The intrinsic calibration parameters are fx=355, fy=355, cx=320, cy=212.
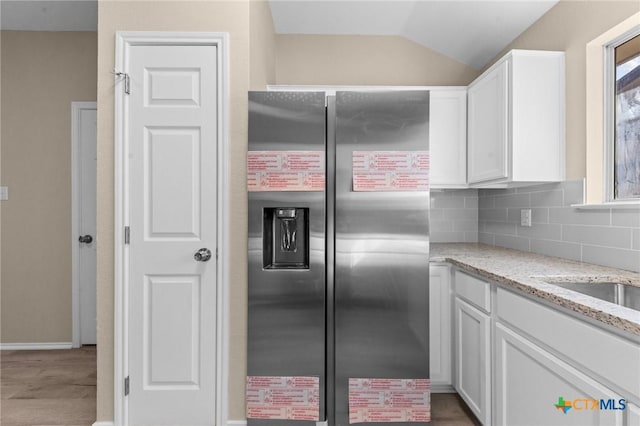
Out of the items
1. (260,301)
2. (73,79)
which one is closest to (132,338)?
(260,301)

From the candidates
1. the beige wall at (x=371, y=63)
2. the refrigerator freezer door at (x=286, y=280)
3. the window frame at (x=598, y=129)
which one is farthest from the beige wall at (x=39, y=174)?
the window frame at (x=598, y=129)

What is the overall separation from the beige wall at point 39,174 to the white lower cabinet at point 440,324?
2.92m

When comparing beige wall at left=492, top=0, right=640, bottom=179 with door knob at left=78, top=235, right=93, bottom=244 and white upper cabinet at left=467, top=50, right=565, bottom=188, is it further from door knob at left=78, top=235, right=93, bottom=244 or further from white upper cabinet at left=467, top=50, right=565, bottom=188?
door knob at left=78, top=235, right=93, bottom=244

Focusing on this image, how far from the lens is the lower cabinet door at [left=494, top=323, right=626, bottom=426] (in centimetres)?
101

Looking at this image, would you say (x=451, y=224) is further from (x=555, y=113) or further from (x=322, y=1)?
(x=322, y=1)

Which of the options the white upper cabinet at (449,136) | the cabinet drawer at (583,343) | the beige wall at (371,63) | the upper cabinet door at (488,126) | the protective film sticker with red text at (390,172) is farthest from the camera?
the beige wall at (371,63)

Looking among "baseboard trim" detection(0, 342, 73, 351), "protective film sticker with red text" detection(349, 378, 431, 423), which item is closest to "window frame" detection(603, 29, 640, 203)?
"protective film sticker with red text" detection(349, 378, 431, 423)

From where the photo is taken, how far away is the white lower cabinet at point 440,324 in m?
2.18

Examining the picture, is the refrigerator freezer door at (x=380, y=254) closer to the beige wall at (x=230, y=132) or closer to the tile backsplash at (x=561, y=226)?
the beige wall at (x=230, y=132)

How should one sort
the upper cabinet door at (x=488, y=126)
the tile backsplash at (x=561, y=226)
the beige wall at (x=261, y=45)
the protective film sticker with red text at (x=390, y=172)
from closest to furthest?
the tile backsplash at (x=561, y=226) → the protective film sticker with red text at (x=390, y=172) → the beige wall at (x=261, y=45) → the upper cabinet door at (x=488, y=126)

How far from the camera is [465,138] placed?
2.57 metres

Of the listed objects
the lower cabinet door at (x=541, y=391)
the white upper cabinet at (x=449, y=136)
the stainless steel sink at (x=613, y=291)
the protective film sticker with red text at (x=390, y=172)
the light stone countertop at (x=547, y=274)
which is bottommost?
the lower cabinet door at (x=541, y=391)

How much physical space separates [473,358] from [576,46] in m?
1.78

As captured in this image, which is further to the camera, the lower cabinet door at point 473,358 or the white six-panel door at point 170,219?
the white six-panel door at point 170,219
